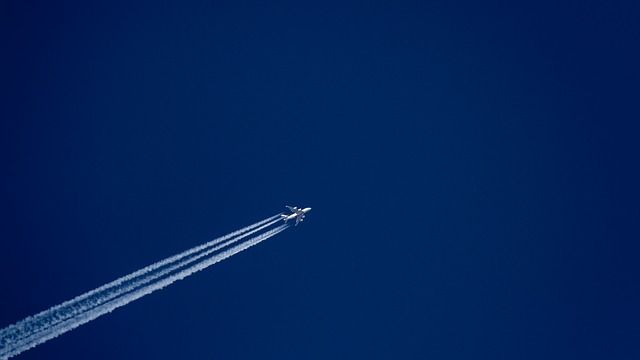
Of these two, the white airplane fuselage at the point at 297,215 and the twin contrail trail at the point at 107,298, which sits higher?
the white airplane fuselage at the point at 297,215

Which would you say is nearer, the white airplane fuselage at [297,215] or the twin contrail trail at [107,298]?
the twin contrail trail at [107,298]

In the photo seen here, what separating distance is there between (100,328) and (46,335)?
2751 cm

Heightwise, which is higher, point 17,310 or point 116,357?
point 17,310

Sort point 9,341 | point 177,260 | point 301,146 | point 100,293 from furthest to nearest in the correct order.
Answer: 1. point 301,146
2. point 177,260
3. point 100,293
4. point 9,341

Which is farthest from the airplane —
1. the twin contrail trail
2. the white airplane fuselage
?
the twin contrail trail

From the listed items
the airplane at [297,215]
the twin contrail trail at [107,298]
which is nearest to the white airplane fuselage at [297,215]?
the airplane at [297,215]

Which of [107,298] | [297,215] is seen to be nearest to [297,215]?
[297,215]

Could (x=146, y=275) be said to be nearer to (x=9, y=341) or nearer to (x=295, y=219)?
(x=9, y=341)

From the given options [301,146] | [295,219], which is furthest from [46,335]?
[301,146]

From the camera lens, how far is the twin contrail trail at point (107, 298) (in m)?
46.5

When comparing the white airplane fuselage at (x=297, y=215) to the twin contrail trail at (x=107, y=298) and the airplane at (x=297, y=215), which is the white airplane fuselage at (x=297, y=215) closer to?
the airplane at (x=297, y=215)

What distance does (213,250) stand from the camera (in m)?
68.4

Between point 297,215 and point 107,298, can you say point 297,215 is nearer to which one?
point 297,215

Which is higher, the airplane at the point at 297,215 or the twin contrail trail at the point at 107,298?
the airplane at the point at 297,215
